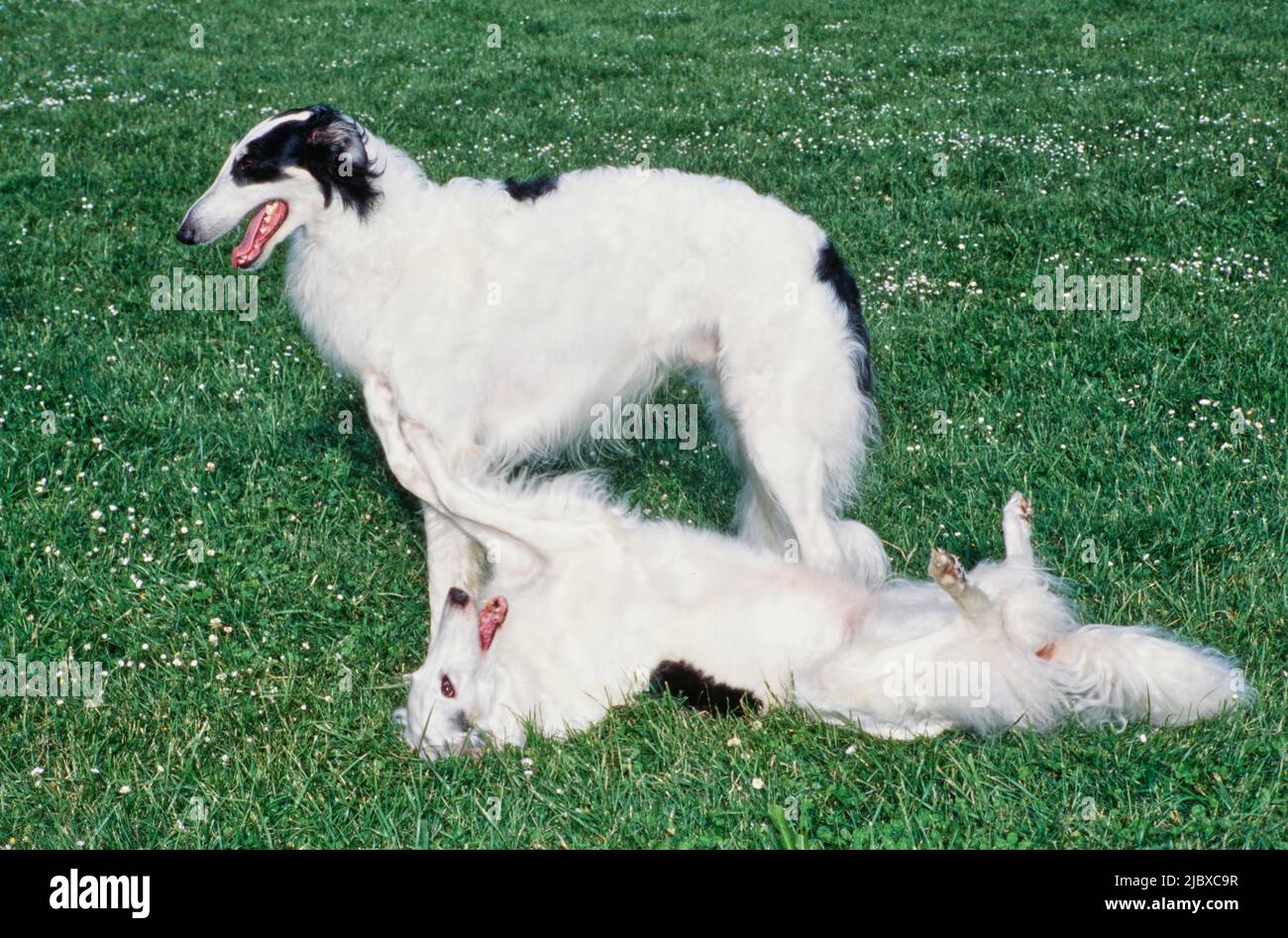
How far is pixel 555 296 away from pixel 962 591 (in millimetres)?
1910

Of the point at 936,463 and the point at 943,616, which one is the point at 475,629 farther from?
the point at 936,463

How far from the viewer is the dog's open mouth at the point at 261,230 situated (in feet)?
14.6

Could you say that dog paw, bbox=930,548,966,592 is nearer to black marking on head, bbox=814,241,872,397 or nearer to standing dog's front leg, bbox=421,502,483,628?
black marking on head, bbox=814,241,872,397

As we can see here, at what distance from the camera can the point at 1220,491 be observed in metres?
4.73

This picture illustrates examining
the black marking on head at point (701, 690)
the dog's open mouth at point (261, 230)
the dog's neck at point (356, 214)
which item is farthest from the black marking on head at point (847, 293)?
the dog's open mouth at point (261, 230)

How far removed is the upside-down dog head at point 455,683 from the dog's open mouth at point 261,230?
64.1 inches

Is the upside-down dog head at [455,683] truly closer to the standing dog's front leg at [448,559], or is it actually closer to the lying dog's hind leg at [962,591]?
the standing dog's front leg at [448,559]

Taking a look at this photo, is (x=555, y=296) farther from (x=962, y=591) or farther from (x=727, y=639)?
(x=962, y=591)

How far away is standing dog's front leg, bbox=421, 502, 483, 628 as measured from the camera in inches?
168

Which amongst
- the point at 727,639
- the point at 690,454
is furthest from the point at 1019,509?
the point at 690,454

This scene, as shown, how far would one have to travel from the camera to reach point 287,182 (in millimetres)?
4402

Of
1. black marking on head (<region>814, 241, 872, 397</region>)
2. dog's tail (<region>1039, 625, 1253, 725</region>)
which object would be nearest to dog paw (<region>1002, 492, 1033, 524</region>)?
dog's tail (<region>1039, 625, 1253, 725</region>)

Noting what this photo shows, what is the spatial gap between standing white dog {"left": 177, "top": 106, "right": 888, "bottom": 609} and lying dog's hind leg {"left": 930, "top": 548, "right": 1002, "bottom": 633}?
2.52ft

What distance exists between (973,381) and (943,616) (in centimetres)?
246
